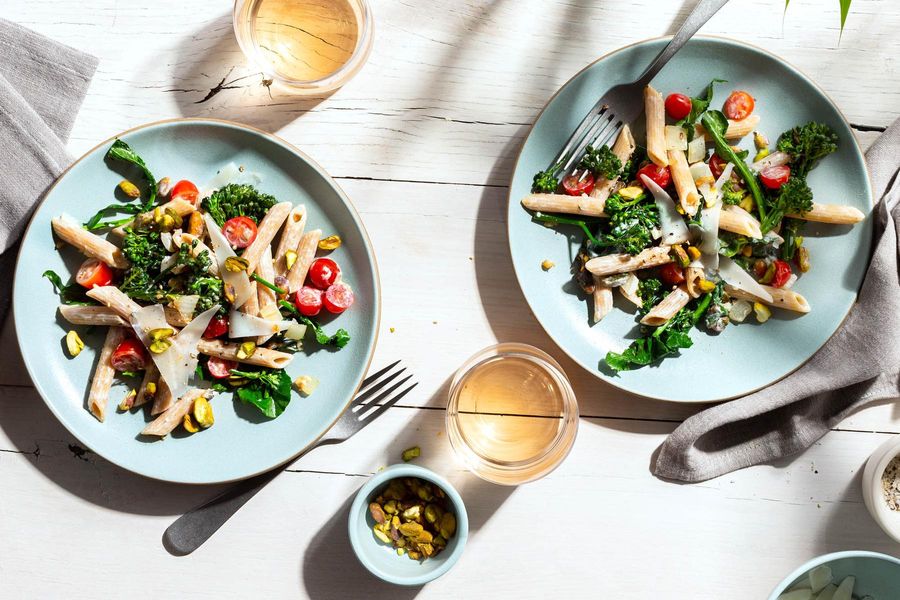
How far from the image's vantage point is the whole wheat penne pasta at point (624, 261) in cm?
168

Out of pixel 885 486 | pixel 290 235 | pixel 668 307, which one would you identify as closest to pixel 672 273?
pixel 668 307

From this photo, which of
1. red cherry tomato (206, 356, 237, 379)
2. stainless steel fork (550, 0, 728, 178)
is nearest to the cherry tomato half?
red cherry tomato (206, 356, 237, 379)

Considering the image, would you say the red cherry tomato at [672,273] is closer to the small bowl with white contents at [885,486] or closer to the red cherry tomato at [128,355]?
the small bowl with white contents at [885,486]

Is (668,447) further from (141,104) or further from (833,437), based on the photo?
(141,104)

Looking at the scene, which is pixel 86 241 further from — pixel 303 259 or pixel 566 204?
pixel 566 204

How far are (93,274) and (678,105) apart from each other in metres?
1.47

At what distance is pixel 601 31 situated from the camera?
5.98ft

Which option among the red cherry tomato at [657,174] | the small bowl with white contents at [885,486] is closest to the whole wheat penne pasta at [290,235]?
the red cherry tomato at [657,174]

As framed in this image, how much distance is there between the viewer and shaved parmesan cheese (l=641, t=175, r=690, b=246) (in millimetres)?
1707

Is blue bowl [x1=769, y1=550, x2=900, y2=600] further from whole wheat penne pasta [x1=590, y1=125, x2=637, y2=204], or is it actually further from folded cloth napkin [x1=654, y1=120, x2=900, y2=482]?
whole wheat penne pasta [x1=590, y1=125, x2=637, y2=204]

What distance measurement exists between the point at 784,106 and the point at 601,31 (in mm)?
504

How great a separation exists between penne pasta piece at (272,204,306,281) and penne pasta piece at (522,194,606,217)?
55 cm

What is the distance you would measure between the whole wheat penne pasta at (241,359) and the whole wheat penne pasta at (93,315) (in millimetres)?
192

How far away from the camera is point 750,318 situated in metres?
1.78
